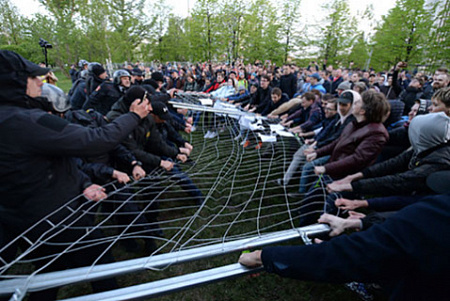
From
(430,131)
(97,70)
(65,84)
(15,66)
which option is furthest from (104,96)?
(65,84)

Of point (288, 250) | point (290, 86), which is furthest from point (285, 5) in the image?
point (288, 250)

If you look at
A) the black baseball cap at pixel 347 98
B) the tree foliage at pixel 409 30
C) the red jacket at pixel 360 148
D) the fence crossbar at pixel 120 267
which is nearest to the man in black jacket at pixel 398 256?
the fence crossbar at pixel 120 267

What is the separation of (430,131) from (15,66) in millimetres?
2992

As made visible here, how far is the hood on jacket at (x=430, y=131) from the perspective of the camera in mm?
1886

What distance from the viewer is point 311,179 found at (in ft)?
12.2

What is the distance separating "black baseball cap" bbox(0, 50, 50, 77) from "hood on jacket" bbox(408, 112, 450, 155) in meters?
2.90

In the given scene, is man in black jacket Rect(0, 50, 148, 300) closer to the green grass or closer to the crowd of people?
the crowd of people

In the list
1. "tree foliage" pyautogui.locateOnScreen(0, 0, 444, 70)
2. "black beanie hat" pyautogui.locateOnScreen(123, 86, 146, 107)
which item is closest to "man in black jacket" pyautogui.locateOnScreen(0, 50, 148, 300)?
"black beanie hat" pyautogui.locateOnScreen(123, 86, 146, 107)

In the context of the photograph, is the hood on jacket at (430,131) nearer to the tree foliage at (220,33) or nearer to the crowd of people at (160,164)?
the crowd of people at (160,164)

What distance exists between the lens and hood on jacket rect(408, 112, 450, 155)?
1886mm

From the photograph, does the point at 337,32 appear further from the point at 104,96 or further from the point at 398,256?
the point at 398,256

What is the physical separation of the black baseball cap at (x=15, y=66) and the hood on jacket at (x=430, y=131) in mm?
Answer: 2901

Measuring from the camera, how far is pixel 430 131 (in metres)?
1.93

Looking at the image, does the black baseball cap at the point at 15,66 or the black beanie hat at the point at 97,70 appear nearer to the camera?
the black baseball cap at the point at 15,66
